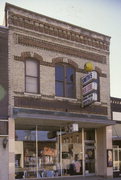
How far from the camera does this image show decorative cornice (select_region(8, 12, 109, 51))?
19938 mm

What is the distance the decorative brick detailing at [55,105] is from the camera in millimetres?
19531

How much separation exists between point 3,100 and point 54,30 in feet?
18.3

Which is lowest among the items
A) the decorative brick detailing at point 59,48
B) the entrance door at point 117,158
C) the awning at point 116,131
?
the entrance door at point 117,158

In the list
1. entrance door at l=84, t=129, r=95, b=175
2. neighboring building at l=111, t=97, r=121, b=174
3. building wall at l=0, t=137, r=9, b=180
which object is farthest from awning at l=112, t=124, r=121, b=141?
building wall at l=0, t=137, r=9, b=180

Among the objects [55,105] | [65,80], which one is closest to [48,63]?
[65,80]

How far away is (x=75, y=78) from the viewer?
22062 mm

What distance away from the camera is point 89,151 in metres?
23.5

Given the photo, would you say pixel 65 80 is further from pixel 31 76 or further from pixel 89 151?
pixel 89 151

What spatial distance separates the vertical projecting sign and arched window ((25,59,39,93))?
2966mm

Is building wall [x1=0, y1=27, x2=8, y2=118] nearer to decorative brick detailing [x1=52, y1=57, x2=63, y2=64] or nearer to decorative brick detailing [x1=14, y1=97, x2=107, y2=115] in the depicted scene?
decorative brick detailing [x1=14, y1=97, x2=107, y2=115]

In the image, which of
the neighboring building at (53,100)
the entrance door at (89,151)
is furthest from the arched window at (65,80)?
the entrance door at (89,151)

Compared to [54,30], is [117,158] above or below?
below

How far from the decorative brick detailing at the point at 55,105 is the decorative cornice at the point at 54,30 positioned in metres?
3.99

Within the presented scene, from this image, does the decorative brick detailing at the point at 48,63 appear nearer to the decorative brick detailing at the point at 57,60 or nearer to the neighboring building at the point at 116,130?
the decorative brick detailing at the point at 57,60
